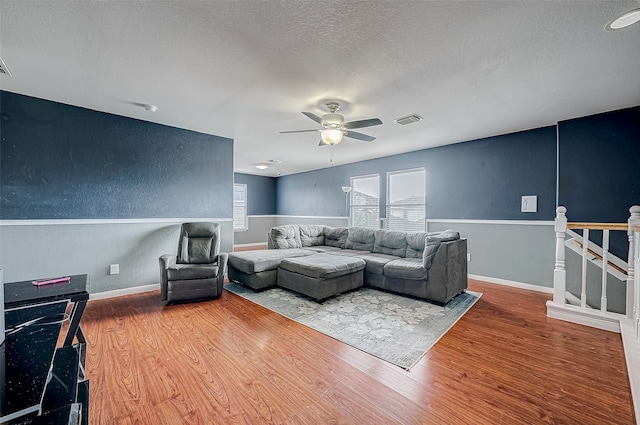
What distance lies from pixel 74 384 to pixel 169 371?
1416 millimetres

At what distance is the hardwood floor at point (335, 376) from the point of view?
1610 mm

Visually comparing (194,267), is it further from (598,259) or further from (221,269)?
(598,259)

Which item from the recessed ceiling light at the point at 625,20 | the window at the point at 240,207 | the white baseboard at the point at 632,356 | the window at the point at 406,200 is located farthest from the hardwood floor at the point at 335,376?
the window at the point at 240,207

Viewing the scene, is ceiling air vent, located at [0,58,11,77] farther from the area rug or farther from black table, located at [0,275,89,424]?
the area rug

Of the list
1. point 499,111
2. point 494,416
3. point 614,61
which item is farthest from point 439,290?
point 614,61

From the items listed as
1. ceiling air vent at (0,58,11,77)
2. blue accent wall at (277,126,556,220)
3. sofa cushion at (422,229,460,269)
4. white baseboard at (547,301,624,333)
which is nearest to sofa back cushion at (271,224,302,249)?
blue accent wall at (277,126,556,220)

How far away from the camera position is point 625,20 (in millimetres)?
1811

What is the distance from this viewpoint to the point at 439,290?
135 inches

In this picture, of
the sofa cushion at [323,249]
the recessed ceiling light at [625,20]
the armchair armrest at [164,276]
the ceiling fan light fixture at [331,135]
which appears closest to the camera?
the recessed ceiling light at [625,20]

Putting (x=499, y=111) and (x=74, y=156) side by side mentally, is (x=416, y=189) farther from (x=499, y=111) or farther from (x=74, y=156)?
(x=74, y=156)

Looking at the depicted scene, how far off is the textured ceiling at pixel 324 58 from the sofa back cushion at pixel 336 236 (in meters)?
2.50

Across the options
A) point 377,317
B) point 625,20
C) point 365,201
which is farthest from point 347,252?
point 625,20

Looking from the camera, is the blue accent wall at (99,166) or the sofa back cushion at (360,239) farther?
the sofa back cushion at (360,239)

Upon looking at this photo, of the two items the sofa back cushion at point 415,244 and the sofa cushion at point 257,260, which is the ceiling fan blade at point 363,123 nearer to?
the sofa back cushion at point 415,244
